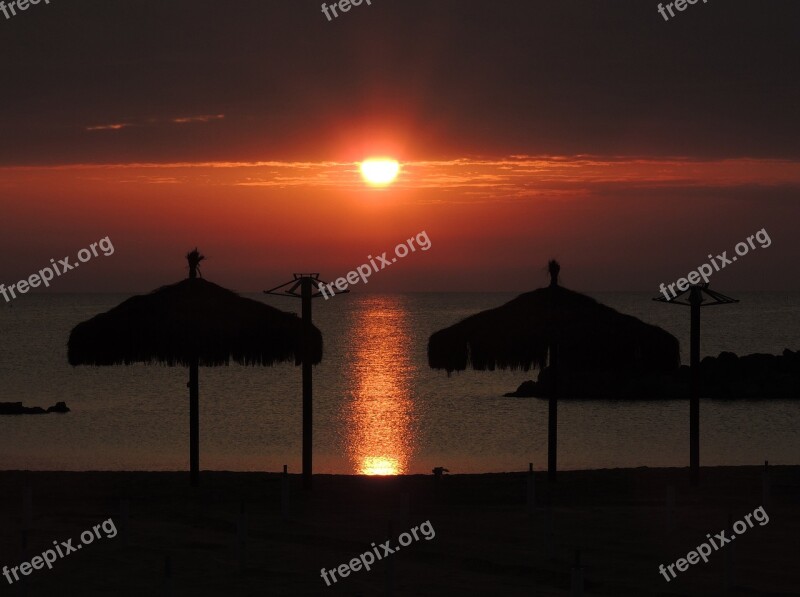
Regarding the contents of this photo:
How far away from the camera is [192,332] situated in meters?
17.2

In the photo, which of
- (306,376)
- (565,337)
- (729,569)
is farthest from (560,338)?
(729,569)

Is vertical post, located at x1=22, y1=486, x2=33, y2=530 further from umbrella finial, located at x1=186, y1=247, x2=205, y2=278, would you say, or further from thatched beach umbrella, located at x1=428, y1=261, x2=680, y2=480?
thatched beach umbrella, located at x1=428, y1=261, x2=680, y2=480

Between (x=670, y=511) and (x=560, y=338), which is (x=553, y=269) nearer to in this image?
(x=560, y=338)

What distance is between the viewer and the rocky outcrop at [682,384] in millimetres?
59344

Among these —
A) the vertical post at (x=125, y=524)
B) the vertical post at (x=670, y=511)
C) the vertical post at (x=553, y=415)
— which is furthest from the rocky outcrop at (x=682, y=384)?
the vertical post at (x=125, y=524)

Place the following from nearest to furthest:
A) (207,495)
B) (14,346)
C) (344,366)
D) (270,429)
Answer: (207,495) < (270,429) < (344,366) < (14,346)

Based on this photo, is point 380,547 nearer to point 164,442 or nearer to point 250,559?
point 250,559

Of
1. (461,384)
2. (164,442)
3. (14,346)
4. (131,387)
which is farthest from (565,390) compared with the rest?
(14,346)

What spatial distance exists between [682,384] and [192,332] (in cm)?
4679

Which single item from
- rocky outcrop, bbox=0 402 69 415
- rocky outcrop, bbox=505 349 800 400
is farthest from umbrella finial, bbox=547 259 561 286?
rocky outcrop, bbox=505 349 800 400

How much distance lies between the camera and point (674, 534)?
540 inches

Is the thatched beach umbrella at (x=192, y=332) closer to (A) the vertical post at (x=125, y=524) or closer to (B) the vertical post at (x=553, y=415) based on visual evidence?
(B) the vertical post at (x=553, y=415)

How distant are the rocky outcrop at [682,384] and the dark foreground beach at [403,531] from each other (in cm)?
4122

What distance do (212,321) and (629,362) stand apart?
6164mm
